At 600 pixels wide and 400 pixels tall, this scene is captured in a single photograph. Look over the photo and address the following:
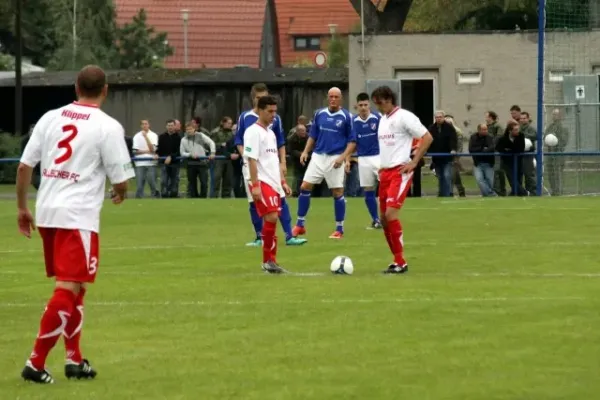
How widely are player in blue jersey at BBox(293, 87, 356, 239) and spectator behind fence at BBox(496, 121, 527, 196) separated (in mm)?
11410

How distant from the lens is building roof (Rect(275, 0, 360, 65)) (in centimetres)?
11500

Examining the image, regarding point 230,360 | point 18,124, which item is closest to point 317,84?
point 18,124

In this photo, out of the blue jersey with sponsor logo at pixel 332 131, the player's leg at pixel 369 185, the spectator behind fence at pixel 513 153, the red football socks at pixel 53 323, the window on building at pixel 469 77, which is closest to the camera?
the red football socks at pixel 53 323

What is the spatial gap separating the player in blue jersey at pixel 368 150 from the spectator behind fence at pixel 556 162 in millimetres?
10460

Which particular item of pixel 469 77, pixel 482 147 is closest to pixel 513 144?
pixel 482 147

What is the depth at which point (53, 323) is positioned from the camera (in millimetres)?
9211

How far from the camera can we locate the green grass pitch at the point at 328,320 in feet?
30.3

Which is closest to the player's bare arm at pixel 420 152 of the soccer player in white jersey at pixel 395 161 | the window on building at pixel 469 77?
the soccer player in white jersey at pixel 395 161

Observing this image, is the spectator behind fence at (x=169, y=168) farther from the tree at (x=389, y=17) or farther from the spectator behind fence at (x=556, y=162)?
the tree at (x=389, y=17)

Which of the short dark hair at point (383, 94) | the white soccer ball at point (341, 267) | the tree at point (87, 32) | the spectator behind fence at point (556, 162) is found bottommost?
the white soccer ball at point (341, 267)

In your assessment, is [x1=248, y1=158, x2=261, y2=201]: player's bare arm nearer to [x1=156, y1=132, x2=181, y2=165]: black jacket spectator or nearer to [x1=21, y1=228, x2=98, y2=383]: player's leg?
[x1=21, y1=228, x2=98, y2=383]: player's leg

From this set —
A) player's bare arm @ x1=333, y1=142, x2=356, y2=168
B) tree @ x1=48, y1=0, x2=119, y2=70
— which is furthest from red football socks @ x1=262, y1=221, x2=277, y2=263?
tree @ x1=48, y1=0, x2=119, y2=70

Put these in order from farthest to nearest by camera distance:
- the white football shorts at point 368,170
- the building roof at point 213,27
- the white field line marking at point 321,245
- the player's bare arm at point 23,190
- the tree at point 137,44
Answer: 1. the building roof at point 213,27
2. the tree at point 137,44
3. the white football shorts at point 368,170
4. the white field line marking at point 321,245
5. the player's bare arm at point 23,190

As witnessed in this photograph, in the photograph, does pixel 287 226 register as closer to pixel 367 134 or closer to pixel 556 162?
pixel 367 134
